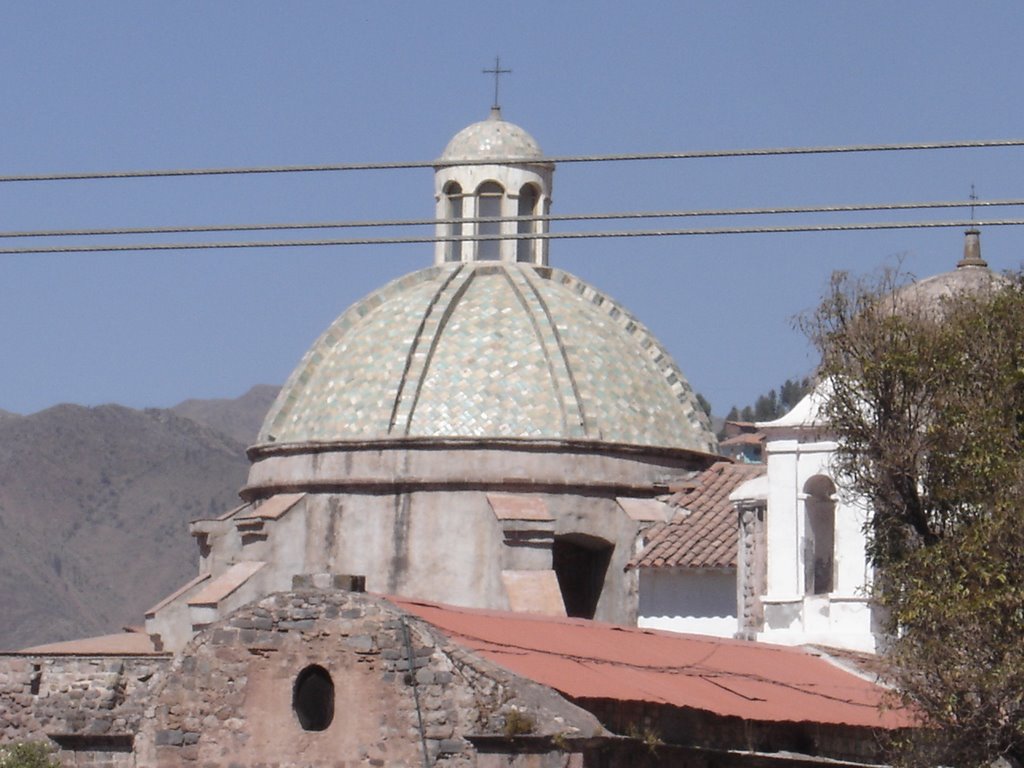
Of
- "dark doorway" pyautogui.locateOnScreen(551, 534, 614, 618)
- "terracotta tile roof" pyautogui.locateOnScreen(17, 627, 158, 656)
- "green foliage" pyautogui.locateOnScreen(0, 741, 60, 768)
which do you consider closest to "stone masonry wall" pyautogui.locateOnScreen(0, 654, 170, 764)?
"terracotta tile roof" pyautogui.locateOnScreen(17, 627, 158, 656)

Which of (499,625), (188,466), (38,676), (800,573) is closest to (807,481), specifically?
(800,573)

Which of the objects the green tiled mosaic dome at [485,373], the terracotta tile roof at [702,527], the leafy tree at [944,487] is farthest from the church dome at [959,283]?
the green tiled mosaic dome at [485,373]

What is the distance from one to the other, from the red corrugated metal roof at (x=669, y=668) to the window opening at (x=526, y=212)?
11668 millimetres

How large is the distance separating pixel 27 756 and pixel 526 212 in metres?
15.1

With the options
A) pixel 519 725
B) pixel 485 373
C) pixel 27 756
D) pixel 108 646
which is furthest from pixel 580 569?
pixel 519 725

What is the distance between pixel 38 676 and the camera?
3391 cm

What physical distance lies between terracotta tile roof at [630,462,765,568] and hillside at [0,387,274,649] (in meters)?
66.1

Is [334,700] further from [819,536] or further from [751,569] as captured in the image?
[751,569]

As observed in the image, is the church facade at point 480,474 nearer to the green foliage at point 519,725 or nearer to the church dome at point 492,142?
the church dome at point 492,142

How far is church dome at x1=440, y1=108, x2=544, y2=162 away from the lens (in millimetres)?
40031

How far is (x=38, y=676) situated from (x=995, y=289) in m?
13.8

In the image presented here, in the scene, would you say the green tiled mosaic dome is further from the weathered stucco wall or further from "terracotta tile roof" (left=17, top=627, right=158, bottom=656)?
the weathered stucco wall

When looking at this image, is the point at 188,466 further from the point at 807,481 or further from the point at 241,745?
the point at 241,745

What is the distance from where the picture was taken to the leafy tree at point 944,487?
22.7 metres
